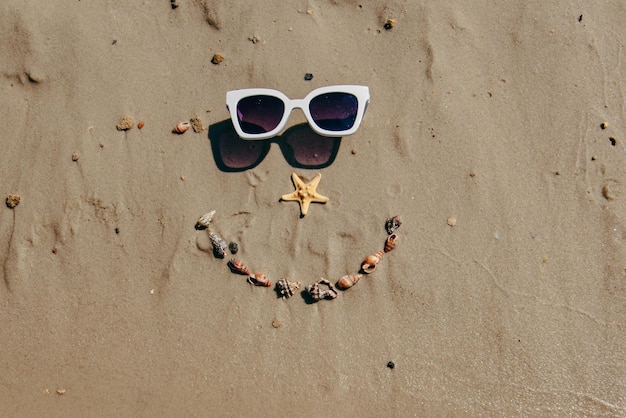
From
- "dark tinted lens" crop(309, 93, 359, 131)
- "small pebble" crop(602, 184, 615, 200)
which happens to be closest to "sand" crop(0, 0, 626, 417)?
"small pebble" crop(602, 184, 615, 200)

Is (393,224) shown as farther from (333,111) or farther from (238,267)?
(238,267)

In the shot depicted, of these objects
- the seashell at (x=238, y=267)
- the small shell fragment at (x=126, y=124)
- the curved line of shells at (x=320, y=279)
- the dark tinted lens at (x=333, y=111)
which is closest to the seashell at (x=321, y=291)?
the curved line of shells at (x=320, y=279)

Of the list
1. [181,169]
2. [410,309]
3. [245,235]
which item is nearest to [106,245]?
[181,169]

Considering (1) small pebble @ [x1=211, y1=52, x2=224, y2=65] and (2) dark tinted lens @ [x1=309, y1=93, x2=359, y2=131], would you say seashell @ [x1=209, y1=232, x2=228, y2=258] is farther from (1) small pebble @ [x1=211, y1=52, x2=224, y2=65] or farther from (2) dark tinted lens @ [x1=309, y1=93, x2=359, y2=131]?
(1) small pebble @ [x1=211, y1=52, x2=224, y2=65]

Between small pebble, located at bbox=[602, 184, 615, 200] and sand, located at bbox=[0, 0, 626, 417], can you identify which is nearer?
sand, located at bbox=[0, 0, 626, 417]

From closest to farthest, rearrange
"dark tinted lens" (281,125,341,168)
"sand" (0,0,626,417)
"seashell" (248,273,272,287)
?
"sand" (0,0,626,417) → "seashell" (248,273,272,287) → "dark tinted lens" (281,125,341,168)

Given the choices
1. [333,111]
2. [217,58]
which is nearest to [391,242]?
[333,111]

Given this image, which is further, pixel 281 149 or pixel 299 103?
pixel 281 149
